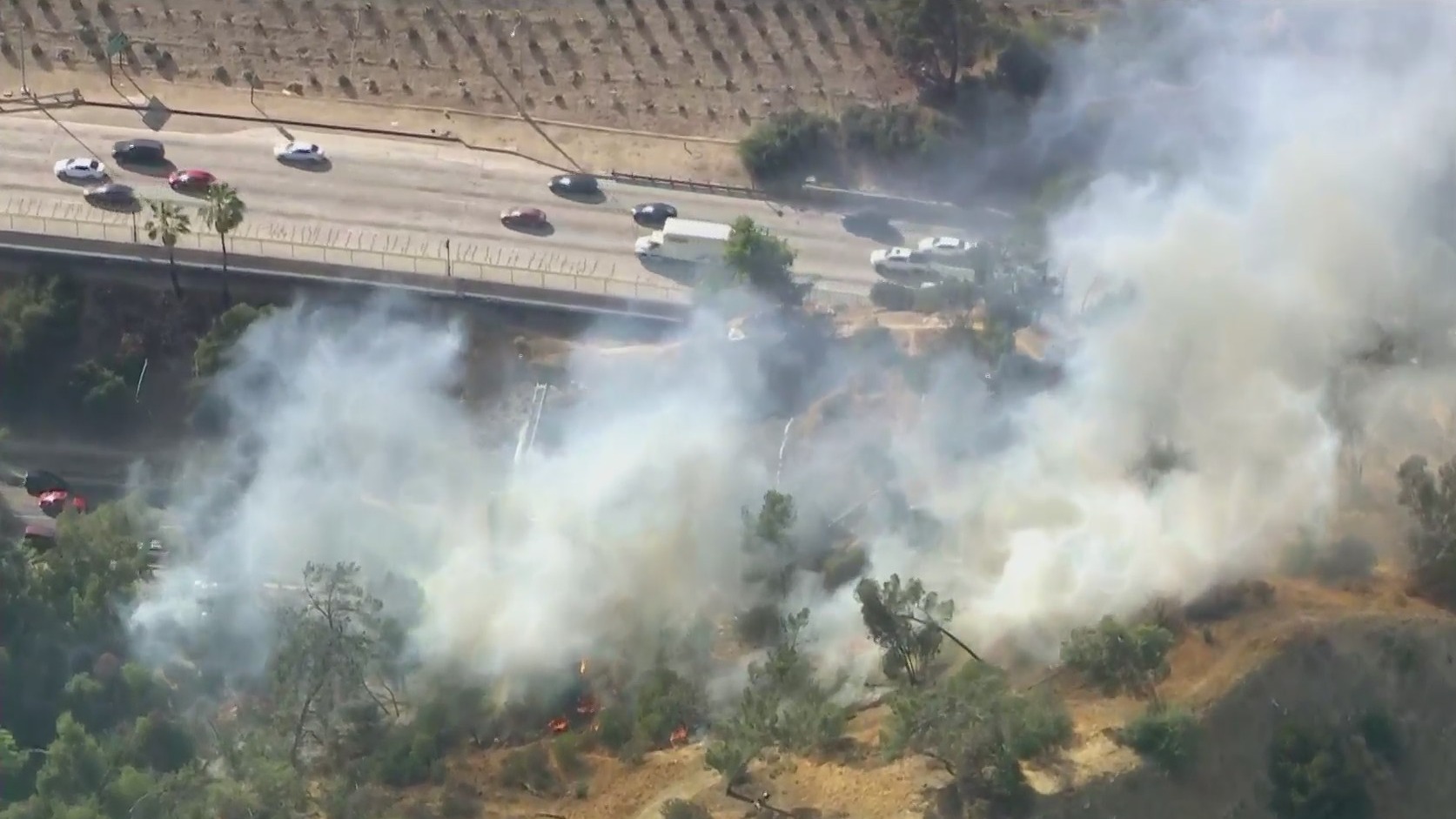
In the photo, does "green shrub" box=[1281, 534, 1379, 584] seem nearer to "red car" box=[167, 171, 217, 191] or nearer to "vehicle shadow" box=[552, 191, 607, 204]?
"vehicle shadow" box=[552, 191, 607, 204]

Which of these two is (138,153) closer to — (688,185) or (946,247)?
(688,185)

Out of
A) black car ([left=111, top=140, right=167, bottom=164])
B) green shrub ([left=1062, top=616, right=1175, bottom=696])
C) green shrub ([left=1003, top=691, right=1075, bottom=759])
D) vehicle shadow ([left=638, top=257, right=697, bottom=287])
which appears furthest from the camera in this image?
black car ([left=111, top=140, right=167, bottom=164])

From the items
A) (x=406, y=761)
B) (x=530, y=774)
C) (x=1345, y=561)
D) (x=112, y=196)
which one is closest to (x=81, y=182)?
(x=112, y=196)

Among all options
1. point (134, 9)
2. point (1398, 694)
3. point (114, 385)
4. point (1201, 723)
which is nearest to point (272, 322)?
point (114, 385)

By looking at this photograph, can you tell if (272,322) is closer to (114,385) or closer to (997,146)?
(114,385)

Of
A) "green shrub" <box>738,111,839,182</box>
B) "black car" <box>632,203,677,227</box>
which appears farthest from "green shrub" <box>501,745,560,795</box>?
"green shrub" <box>738,111,839,182</box>

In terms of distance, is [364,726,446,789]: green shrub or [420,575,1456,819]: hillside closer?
[420,575,1456,819]: hillside
